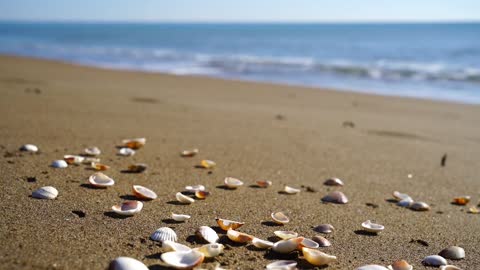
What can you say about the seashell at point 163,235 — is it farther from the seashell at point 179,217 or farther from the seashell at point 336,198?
the seashell at point 336,198

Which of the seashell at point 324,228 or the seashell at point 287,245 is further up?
the seashell at point 324,228

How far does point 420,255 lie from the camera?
77.1 inches

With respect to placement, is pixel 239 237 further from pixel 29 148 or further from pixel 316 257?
pixel 29 148

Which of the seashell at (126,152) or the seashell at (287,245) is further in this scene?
the seashell at (126,152)

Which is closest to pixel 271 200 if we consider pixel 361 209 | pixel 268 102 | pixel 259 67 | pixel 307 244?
pixel 361 209

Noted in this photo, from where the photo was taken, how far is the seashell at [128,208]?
6.75ft

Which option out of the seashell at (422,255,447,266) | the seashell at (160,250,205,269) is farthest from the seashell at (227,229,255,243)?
the seashell at (422,255,447,266)

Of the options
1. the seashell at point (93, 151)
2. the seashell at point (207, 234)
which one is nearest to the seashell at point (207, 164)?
the seashell at point (93, 151)

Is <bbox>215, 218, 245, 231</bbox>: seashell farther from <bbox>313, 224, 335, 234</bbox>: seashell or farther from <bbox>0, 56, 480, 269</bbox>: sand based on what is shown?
<bbox>313, 224, 335, 234</bbox>: seashell

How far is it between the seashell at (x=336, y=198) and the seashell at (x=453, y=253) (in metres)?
0.68

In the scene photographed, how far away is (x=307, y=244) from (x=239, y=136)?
7.68 ft

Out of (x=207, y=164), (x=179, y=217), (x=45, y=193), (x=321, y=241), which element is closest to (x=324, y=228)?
(x=321, y=241)

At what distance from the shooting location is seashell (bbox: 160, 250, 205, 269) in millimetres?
1564

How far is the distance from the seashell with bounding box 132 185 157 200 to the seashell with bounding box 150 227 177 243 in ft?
1.53
